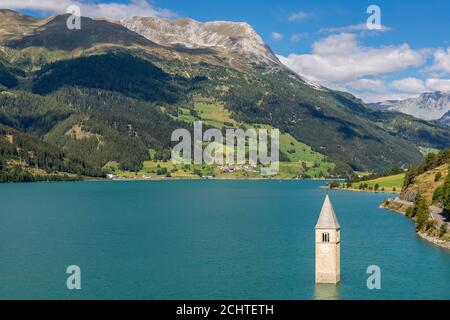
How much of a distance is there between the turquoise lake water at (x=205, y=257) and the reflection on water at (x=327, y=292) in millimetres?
109

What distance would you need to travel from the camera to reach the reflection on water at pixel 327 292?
68.1m

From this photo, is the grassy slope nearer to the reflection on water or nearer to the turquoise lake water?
the turquoise lake water

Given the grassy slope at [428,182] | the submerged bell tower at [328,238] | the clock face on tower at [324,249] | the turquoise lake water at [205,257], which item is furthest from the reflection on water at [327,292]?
the grassy slope at [428,182]

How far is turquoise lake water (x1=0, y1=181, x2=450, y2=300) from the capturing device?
245ft

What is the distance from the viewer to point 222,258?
95688 millimetres

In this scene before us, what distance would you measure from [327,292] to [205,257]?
1196 inches

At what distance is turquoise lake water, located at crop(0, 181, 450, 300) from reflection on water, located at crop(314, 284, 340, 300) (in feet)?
0.36

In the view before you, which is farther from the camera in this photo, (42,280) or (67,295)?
(42,280)

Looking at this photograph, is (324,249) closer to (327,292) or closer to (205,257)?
(327,292)

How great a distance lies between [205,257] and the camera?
9712cm
